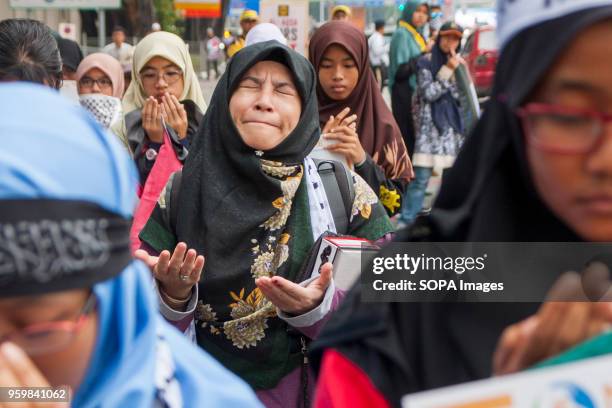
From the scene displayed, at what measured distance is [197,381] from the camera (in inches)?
65.0

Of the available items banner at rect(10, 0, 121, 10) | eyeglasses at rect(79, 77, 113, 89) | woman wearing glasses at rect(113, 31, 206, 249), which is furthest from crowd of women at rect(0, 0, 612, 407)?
banner at rect(10, 0, 121, 10)

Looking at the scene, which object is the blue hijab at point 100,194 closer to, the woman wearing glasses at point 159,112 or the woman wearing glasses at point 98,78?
the woman wearing glasses at point 159,112

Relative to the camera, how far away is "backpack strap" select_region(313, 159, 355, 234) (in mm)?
3098

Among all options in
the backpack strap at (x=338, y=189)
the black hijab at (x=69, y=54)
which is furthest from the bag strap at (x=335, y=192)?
the black hijab at (x=69, y=54)

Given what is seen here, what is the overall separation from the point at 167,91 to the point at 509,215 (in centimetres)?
389

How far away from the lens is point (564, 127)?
4.32 ft

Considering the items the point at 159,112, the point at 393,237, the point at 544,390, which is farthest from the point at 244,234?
the point at 544,390

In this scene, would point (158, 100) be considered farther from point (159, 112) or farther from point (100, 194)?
point (100, 194)

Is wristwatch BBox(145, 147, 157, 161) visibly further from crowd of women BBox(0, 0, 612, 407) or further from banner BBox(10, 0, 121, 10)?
banner BBox(10, 0, 121, 10)

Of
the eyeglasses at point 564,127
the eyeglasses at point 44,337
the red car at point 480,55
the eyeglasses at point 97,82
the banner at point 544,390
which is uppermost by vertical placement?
the eyeglasses at point 564,127

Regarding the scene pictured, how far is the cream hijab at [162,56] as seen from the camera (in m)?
5.25

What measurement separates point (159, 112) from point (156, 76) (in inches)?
29.1

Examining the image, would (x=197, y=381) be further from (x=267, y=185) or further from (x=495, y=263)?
(x=267, y=185)

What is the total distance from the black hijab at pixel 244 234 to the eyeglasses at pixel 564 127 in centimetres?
171
